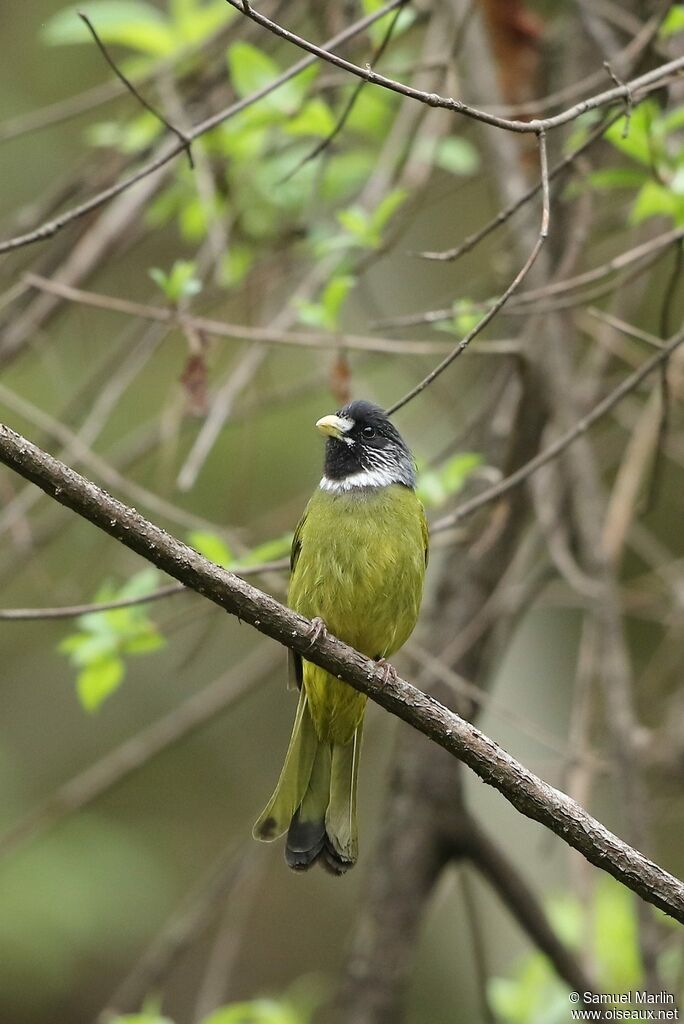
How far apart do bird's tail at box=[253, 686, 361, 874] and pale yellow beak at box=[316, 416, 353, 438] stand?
933 millimetres

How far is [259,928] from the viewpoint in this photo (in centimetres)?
776

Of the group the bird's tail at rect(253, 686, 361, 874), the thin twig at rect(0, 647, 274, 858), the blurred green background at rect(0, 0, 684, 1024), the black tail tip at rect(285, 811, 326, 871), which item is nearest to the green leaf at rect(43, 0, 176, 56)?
the blurred green background at rect(0, 0, 684, 1024)

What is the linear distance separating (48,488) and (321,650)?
765mm

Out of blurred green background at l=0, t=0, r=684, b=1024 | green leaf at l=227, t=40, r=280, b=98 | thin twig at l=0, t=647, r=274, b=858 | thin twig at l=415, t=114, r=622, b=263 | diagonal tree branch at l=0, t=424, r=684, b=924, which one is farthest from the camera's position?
blurred green background at l=0, t=0, r=684, b=1024

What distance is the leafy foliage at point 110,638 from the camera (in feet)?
12.3

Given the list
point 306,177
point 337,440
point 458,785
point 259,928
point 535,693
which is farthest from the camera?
point 259,928

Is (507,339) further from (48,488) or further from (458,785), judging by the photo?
(48,488)

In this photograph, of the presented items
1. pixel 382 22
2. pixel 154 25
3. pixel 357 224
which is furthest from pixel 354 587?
pixel 154 25

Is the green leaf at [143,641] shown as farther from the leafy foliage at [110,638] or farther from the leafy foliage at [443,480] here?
the leafy foliage at [443,480]

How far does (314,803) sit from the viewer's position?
3.70 metres

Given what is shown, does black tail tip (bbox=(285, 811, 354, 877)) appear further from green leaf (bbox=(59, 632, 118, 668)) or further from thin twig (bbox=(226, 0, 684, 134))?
thin twig (bbox=(226, 0, 684, 134))

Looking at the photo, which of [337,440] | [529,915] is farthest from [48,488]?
[529,915]

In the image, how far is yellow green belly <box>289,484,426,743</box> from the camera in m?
3.72

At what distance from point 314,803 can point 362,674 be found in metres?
0.95
